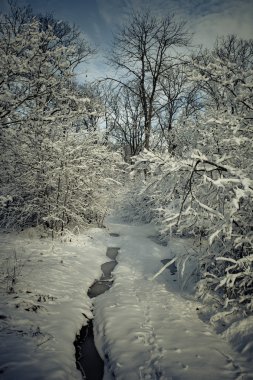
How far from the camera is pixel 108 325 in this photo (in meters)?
4.64

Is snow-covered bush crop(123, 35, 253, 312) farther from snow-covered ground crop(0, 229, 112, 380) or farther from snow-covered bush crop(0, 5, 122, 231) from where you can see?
snow-covered bush crop(0, 5, 122, 231)

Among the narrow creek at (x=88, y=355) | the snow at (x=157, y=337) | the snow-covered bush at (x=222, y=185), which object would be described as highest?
the snow-covered bush at (x=222, y=185)

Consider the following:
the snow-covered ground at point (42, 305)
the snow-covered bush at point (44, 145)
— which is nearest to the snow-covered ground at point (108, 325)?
the snow-covered ground at point (42, 305)

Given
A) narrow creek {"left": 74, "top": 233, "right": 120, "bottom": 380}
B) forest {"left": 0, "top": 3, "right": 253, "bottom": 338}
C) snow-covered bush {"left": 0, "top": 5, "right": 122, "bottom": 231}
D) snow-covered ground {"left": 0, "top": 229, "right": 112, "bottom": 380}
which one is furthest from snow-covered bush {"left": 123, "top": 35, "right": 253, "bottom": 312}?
snow-covered bush {"left": 0, "top": 5, "right": 122, "bottom": 231}

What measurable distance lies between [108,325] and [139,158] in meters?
3.02

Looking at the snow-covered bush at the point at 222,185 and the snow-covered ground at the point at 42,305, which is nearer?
the snow-covered ground at the point at 42,305

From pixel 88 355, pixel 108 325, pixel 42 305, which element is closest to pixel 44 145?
pixel 42 305

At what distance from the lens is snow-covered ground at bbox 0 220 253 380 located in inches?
135

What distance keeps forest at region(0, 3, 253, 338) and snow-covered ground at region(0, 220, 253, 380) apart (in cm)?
88

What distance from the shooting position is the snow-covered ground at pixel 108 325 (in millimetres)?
3436

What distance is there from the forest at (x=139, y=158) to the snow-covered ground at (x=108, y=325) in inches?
34.6

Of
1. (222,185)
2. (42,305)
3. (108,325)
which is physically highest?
(222,185)

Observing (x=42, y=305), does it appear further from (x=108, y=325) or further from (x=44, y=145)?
(x=44, y=145)

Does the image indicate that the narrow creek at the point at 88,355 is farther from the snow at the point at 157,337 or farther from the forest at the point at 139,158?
the forest at the point at 139,158
